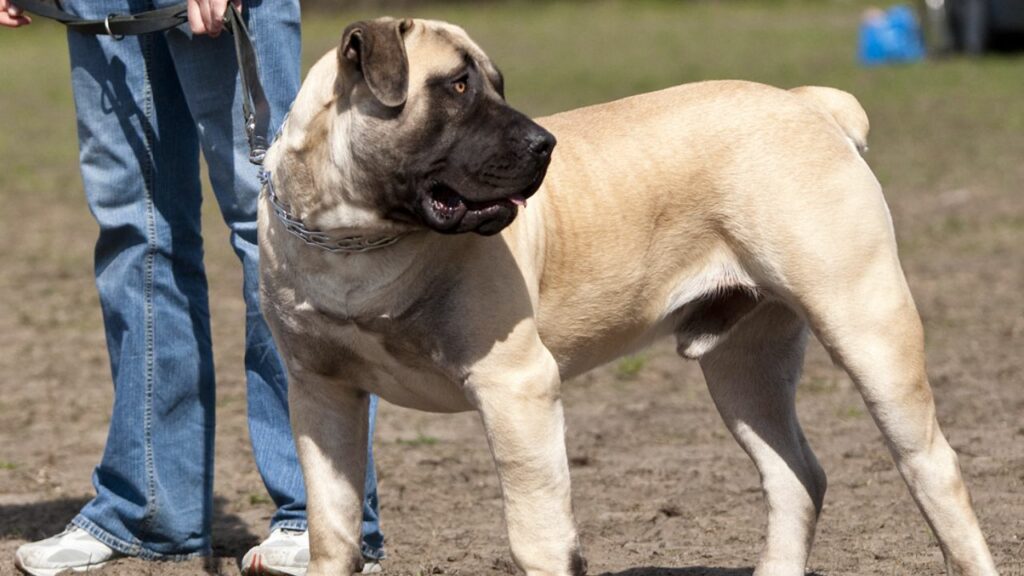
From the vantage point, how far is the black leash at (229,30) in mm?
3896

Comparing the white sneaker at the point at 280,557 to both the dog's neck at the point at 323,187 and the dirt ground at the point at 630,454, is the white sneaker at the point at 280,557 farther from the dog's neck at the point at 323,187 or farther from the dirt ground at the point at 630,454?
the dog's neck at the point at 323,187

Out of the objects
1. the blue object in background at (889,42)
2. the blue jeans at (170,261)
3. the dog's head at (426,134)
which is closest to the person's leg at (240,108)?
the blue jeans at (170,261)

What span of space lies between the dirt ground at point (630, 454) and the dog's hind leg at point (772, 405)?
0.95 feet

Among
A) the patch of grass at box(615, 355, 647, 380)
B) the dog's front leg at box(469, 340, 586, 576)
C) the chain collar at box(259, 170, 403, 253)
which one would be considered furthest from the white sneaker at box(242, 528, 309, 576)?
the patch of grass at box(615, 355, 647, 380)

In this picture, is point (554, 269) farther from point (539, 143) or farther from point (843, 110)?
point (843, 110)

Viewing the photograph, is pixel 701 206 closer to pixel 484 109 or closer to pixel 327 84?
pixel 484 109

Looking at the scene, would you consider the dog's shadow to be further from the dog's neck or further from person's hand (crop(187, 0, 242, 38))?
person's hand (crop(187, 0, 242, 38))

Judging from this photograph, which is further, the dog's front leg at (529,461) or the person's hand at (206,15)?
the person's hand at (206,15)

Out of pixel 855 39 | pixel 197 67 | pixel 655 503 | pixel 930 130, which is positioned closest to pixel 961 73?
pixel 930 130

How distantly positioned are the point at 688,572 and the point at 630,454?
140cm

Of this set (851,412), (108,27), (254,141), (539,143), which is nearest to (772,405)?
(539,143)

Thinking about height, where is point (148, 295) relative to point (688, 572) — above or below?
above

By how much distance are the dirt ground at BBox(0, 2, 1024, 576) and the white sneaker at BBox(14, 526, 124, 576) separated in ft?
0.24

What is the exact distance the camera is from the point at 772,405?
4344 mm
